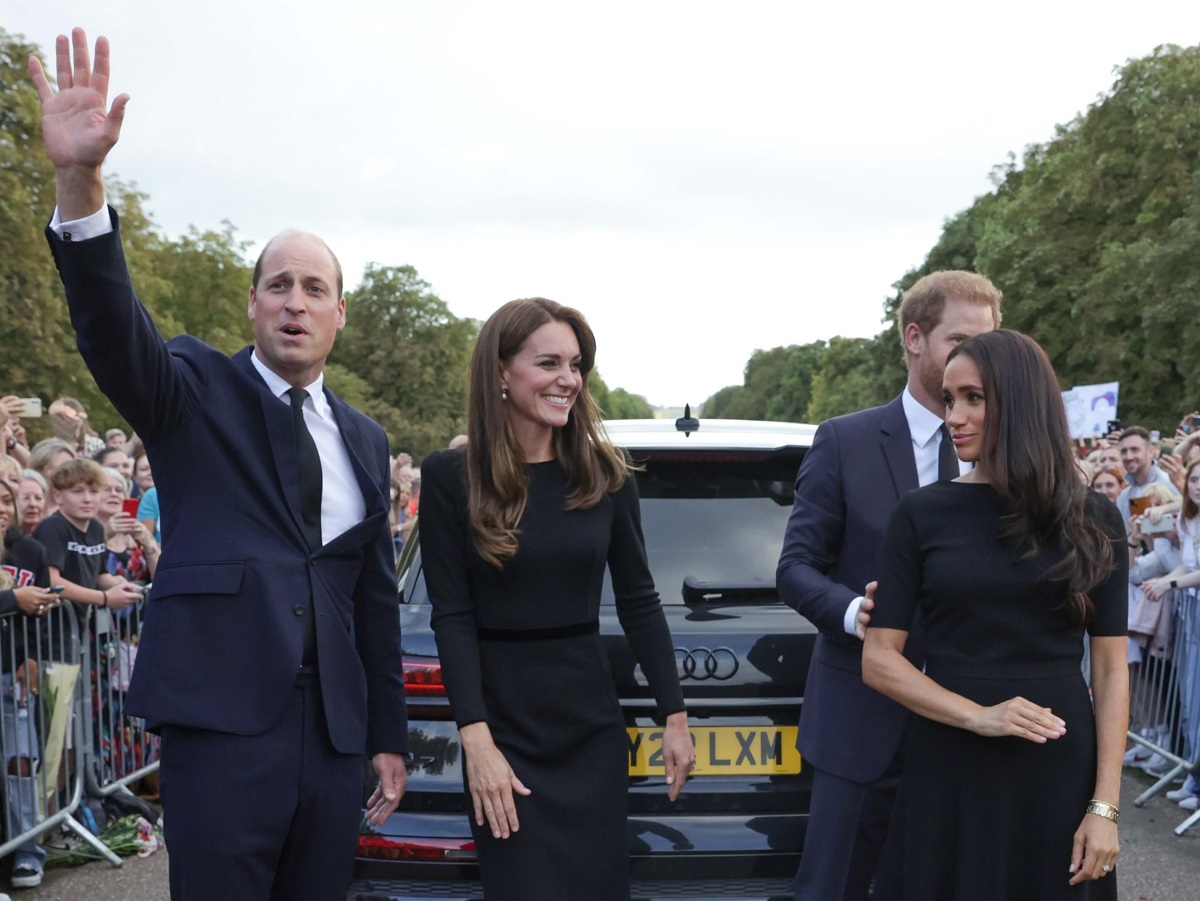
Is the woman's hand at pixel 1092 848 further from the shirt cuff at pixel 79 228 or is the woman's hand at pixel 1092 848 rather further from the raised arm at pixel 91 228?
the shirt cuff at pixel 79 228

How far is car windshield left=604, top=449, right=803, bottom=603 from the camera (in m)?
4.29

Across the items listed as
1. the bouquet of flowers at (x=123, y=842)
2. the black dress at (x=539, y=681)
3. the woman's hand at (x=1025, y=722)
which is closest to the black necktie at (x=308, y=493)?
the black dress at (x=539, y=681)

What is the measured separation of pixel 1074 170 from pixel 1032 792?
4445cm

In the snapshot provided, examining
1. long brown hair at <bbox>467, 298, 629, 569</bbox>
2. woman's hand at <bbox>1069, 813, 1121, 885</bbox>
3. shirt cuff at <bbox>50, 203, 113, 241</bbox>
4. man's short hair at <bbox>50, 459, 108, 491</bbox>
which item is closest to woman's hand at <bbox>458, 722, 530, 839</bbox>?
long brown hair at <bbox>467, 298, 629, 569</bbox>

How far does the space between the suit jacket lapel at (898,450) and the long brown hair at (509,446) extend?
0.77 m

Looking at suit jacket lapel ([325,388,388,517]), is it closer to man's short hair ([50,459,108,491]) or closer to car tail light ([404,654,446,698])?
car tail light ([404,654,446,698])

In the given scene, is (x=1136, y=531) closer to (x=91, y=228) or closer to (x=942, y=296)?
(x=942, y=296)

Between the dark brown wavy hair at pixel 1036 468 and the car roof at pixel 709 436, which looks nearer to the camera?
the dark brown wavy hair at pixel 1036 468

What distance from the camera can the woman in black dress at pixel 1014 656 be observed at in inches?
121

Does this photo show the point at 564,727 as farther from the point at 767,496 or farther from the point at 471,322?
the point at 471,322

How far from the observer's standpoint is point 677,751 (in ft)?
11.7

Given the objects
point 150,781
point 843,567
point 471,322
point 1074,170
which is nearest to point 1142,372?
point 1074,170

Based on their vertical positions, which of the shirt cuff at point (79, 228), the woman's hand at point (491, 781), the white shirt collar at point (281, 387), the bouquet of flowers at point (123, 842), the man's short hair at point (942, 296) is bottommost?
the bouquet of flowers at point (123, 842)

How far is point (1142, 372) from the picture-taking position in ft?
126
